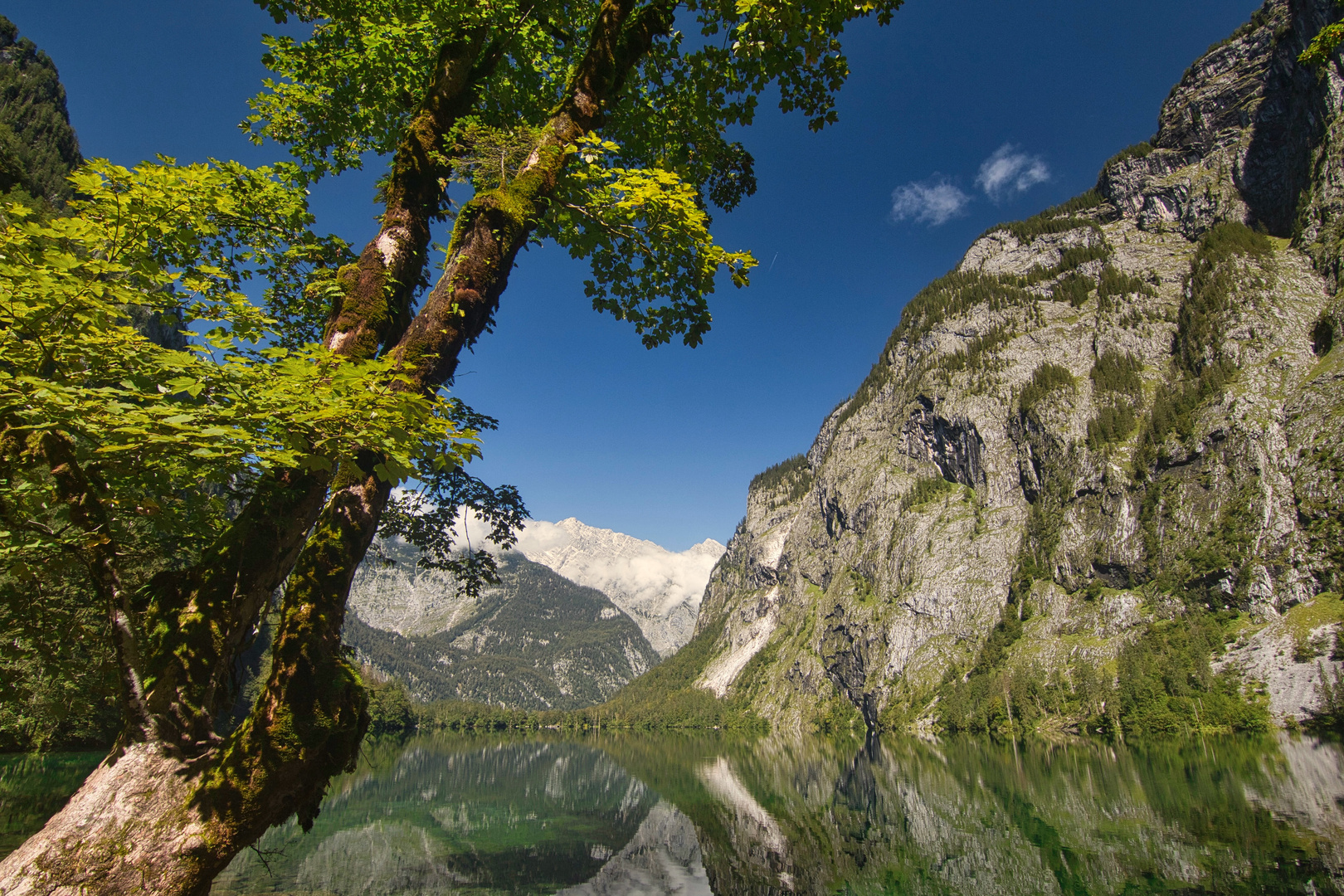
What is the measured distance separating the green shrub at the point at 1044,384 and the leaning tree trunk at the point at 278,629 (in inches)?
8300

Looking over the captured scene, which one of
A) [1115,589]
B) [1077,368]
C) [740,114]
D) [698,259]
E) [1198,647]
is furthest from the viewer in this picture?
[1077,368]

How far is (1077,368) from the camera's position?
188 meters

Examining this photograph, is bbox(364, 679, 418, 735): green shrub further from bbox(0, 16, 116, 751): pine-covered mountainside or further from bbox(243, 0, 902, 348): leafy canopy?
bbox(243, 0, 902, 348): leafy canopy

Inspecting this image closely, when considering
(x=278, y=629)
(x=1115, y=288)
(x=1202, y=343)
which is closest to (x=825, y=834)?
(x=278, y=629)

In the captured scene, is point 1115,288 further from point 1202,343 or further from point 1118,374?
point 1202,343

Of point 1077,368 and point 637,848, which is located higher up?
point 1077,368

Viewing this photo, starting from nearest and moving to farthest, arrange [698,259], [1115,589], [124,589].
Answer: [124,589]
[698,259]
[1115,589]

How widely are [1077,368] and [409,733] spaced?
222 metres

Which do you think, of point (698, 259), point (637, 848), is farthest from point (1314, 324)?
point (698, 259)

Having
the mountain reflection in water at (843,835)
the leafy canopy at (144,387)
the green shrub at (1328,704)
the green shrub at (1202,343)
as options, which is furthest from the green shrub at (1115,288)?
the leafy canopy at (144,387)

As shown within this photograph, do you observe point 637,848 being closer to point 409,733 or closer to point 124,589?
point 124,589

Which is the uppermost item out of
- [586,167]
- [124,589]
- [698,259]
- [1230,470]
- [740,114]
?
[1230,470]

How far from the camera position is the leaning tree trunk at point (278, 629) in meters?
3.46

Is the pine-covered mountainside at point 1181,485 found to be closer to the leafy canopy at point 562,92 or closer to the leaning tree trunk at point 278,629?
the leafy canopy at point 562,92
